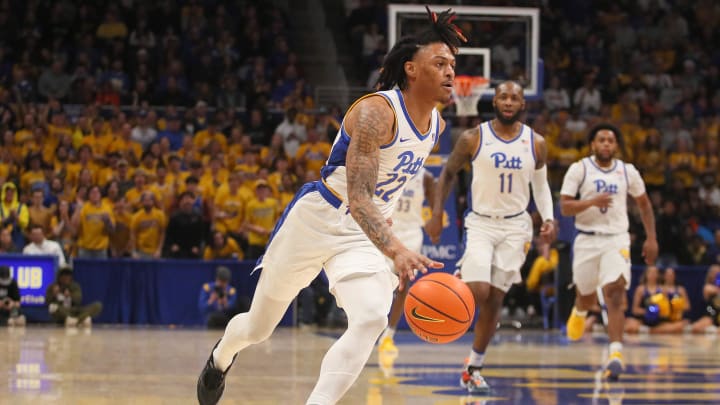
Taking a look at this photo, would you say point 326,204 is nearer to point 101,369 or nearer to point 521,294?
point 101,369

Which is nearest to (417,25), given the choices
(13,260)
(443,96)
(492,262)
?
(13,260)

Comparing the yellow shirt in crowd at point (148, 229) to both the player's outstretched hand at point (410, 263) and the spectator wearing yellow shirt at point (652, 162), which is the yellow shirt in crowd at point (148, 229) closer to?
the spectator wearing yellow shirt at point (652, 162)

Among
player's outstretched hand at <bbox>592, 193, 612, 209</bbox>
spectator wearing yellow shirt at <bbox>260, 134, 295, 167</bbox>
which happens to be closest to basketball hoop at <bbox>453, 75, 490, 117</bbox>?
spectator wearing yellow shirt at <bbox>260, 134, 295, 167</bbox>

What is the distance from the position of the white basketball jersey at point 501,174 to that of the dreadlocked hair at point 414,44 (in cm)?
326

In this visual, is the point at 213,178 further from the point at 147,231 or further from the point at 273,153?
the point at 147,231

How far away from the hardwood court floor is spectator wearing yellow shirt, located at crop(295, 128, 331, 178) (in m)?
4.45

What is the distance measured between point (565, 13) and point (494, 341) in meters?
12.9

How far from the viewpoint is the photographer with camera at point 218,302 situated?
1563cm

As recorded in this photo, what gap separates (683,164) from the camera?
19.9m

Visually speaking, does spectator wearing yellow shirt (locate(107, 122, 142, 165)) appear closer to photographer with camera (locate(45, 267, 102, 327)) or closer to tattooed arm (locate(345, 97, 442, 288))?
photographer with camera (locate(45, 267, 102, 327))

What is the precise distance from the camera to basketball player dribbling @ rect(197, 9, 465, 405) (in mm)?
5465

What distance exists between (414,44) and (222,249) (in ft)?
35.4

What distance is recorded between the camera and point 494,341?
14.2 metres

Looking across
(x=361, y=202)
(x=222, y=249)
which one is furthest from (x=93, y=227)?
(x=361, y=202)
